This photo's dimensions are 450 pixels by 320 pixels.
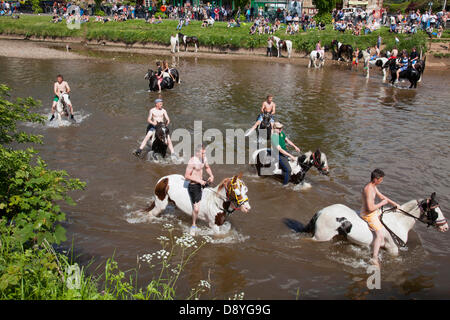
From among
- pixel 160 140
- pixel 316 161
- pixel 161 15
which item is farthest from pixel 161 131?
A: pixel 161 15

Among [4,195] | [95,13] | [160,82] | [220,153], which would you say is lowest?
[220,153]

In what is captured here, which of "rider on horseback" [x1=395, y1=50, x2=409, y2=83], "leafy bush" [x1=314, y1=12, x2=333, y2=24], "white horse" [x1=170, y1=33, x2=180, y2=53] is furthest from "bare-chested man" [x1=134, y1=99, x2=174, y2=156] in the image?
"leafy bush" [x1=314, y1=12, x2=333, y2=24]

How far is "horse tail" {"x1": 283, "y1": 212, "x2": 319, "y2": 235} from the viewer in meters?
7.58

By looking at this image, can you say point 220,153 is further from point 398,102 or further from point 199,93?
point 398,102

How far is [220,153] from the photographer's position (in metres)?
12.4

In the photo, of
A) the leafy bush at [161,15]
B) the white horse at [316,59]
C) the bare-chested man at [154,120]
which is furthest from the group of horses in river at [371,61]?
the leafy bush at [161,15]

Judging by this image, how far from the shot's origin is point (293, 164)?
396 inches

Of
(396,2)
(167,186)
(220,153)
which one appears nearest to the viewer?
(167,186)

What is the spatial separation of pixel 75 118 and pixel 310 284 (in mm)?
12138

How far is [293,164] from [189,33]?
31826 mm

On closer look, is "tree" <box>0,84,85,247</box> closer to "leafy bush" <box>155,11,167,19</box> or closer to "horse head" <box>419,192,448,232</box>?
"horse head" <box>419,192,448,232</box>

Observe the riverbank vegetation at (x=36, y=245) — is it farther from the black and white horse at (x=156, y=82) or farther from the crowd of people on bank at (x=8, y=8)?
the crowd of people on bank at (x=8, y=8)

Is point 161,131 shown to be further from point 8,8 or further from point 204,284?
point 8,8

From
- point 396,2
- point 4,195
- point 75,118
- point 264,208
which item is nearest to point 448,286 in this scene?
point 264,208
